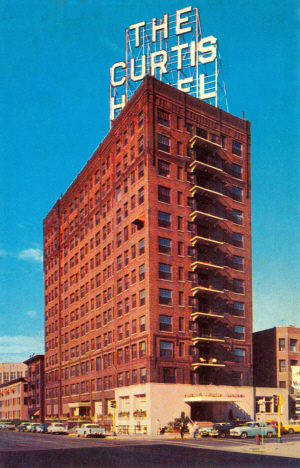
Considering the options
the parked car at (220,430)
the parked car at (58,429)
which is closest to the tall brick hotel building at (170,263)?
the parked car at (58,429)

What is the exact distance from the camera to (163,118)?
241 feet

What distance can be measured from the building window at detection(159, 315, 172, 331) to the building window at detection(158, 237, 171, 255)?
767cm

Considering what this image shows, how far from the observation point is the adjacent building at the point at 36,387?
13162 cm

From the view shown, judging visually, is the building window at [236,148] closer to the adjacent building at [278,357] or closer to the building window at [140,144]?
the building window at [140,144]

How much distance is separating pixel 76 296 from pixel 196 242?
36273 mm

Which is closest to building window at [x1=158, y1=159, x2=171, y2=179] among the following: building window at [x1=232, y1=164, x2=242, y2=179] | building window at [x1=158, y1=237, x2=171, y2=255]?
building window at [x1=158, y1=237, x2=171, y2=255]

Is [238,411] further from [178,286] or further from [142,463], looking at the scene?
[142,463]

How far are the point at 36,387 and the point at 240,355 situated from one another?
76.8 m

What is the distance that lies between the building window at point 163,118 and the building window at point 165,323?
24.0 meters

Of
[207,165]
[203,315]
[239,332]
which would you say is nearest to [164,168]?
[207,165]

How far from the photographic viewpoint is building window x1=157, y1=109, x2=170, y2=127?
240 ft

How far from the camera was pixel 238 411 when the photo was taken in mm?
70812

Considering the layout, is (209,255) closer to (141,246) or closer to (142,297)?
(141,246)

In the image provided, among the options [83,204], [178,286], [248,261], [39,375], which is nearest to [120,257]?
[178,286]
